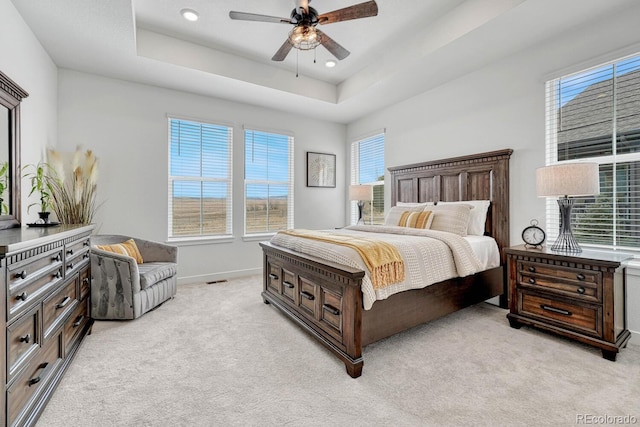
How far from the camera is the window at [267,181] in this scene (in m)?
4.77

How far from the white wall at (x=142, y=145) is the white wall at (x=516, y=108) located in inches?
98.9

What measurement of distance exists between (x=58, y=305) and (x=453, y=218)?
3.46m

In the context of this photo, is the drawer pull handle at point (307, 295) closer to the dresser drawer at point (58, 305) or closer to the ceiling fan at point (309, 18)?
the dresser drawer at point (58, 305)

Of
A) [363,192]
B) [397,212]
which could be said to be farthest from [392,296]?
[363,192]

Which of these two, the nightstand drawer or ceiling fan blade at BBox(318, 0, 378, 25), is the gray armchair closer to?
ceiling fan blade at BBox(318, 0, 378, 25)

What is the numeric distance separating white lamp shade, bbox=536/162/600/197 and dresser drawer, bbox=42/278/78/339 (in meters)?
3.57

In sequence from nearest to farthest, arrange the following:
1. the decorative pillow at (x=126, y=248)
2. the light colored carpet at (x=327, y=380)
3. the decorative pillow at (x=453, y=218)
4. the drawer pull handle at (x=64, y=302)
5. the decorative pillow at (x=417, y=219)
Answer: the light colored carpet at (x=327, y=380) → the drawer pull handle at (x=64, y=302) → the decorative pillow at (x=126, y=248) → the decorative pillow at (x=453, y=218) → the decorative pillow at (x=417, y=219)

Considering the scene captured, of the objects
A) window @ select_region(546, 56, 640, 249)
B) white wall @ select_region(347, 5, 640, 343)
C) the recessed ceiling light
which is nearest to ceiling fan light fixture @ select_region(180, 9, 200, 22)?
the recessed ceiling light

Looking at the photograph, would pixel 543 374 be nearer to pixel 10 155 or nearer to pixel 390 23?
pixel 390 23

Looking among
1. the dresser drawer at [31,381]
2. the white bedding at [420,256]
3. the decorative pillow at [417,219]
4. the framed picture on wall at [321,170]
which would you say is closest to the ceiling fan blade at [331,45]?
the white bedding at [420,256]

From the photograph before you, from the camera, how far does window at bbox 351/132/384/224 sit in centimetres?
507

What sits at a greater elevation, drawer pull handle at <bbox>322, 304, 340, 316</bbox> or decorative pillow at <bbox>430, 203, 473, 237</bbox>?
decorative pillow at <bbox>430, 203, 473, 237</bbox>

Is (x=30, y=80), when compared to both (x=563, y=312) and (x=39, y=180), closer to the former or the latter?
(x=39, y=180)

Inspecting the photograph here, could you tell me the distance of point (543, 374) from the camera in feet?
6.31
